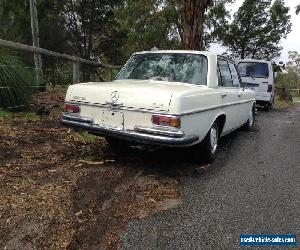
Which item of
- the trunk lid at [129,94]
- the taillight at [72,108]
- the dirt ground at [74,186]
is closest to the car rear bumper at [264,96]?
the dirt ground at [74,186]

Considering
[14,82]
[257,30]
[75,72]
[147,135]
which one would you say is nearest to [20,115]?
[14,82]

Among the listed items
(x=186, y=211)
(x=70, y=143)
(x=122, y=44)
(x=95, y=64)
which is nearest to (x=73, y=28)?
(x=122, y=44)

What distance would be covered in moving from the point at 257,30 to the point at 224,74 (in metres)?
33.1

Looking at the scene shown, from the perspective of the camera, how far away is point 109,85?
16.2 feet

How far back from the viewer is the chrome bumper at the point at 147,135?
4293 mm

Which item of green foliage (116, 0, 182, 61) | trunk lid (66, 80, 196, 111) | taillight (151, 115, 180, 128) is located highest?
green foliage (116, 0, 182, 61)

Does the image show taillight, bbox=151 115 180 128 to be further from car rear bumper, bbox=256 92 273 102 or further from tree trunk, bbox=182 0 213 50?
car rear bumper, bbox=256 92 273 102

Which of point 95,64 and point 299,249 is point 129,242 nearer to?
point 299,249

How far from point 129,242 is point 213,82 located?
2.97m

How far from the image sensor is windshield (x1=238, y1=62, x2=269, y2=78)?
13.8m

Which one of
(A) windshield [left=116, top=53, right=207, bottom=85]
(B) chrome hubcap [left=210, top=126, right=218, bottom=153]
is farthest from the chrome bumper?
(A) windshield [left=116, top=53, right=207, bottom=85]

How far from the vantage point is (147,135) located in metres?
4.39

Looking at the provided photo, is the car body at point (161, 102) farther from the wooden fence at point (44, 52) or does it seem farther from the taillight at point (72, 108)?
the wooden fence at point (44, 52)

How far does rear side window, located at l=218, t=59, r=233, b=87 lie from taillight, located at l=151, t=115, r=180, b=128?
181 centimetres
